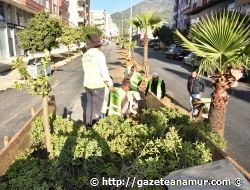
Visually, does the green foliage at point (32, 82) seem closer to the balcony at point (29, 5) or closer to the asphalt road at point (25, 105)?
the asphalt road at point (25, 105)

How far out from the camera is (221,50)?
229 inches

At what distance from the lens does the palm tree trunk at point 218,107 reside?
596 centimetres

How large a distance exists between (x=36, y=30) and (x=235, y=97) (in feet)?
54.4

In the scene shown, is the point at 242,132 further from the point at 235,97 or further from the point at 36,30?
the point at 36,30

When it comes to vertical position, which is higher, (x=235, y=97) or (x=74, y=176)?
(x=74, y=176)

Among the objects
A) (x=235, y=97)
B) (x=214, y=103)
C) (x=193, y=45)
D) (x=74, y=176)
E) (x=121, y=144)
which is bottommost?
(x=235, y=97)

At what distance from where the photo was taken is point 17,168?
14.8 ft

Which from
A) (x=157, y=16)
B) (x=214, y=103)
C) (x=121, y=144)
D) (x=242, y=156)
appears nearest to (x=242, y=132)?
(x=242, y=156)

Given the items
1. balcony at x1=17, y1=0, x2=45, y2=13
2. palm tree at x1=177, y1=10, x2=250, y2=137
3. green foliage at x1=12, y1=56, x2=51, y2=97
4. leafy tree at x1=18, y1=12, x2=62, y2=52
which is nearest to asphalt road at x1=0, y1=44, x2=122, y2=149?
green foliage at x1=12, y1=56, x2=51, y2=97

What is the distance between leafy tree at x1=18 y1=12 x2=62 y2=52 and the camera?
24.3 meters

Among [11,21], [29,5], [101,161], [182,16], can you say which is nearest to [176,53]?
[29,5]

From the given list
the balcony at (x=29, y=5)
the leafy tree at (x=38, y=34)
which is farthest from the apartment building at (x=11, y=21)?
the leafy tree at (x=38, y=34)

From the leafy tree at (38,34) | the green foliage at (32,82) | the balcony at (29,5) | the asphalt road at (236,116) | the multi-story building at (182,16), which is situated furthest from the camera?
the multi-story building at (182,16)

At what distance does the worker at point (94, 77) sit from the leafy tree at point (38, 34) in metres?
19.0
